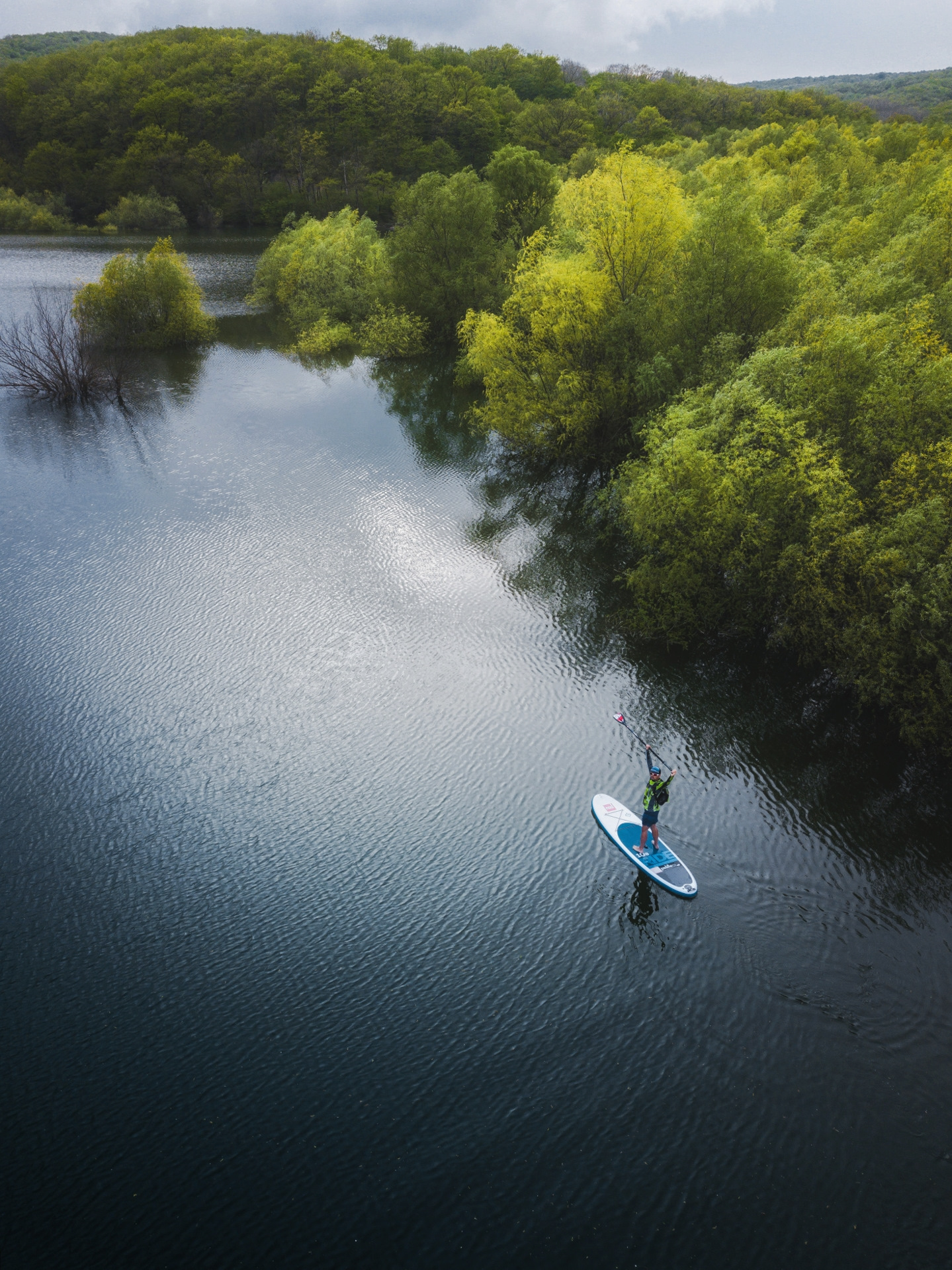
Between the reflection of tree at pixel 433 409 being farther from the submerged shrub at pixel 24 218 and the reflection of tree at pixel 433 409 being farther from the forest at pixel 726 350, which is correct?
the submerged shrub at pixel 24 218

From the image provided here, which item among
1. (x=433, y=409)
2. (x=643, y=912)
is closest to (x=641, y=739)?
(x=643, y=912)

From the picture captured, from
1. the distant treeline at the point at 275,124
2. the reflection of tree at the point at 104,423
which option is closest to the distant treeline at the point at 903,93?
the distant treeline at the point at 275,124

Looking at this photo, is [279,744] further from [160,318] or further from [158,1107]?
[160,318]

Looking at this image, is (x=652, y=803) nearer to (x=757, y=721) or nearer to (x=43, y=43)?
(x=757, y=721)

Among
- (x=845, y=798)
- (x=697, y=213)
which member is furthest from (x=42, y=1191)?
(x=697, y=213)

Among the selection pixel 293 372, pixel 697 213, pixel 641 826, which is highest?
pixel 697 213

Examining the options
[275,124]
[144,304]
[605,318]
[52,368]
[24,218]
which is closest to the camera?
[605,318]

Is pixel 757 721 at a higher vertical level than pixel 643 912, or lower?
higher
